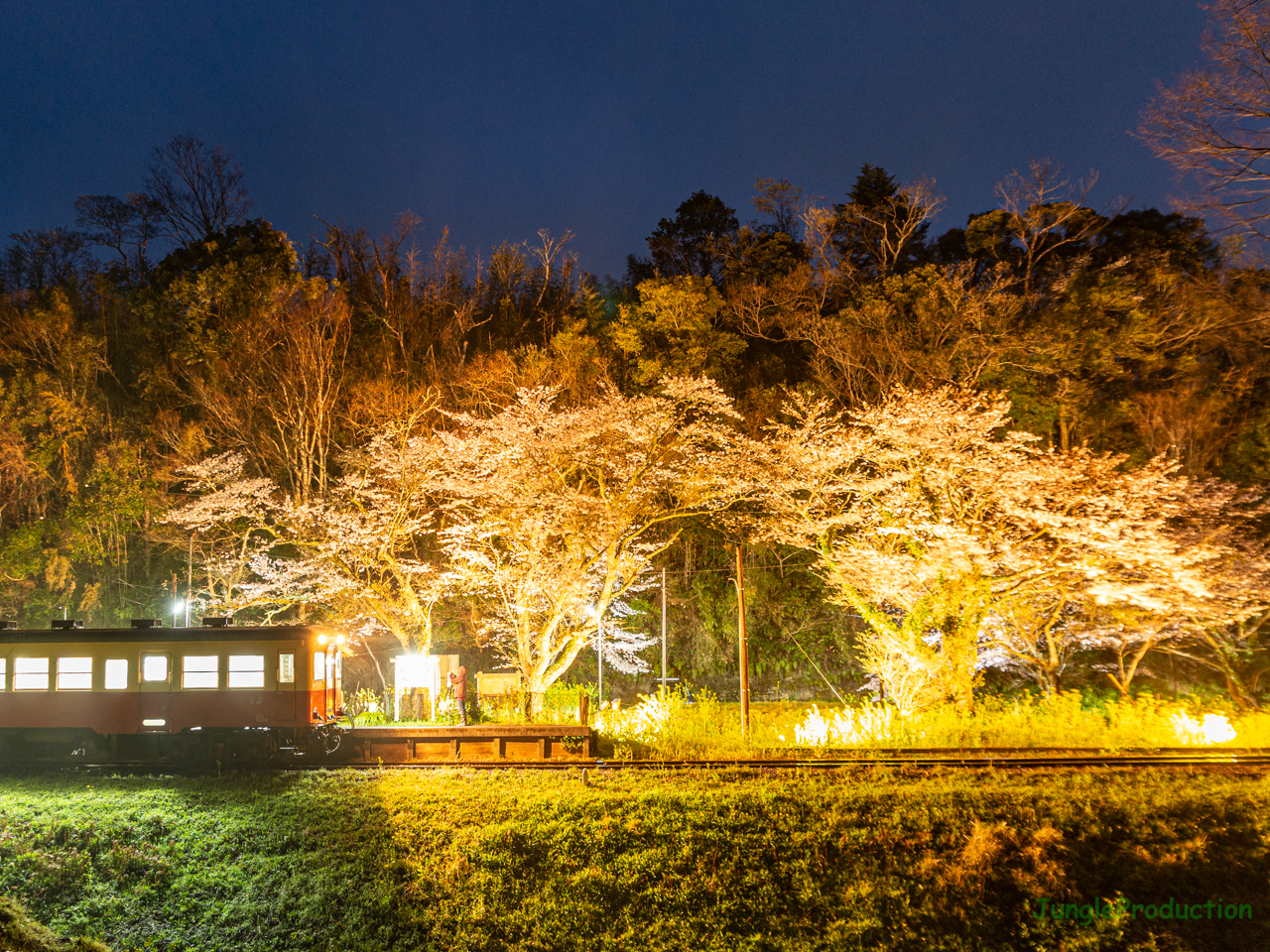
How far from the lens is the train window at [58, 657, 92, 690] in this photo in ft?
40.5

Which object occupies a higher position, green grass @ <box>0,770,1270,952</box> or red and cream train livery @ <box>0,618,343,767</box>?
red and cream train livery @ <box>0,618,343,767</box>

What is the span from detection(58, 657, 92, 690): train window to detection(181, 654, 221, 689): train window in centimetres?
154

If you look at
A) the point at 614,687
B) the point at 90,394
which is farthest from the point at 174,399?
the point at 614,687

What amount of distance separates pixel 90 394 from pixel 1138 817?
104 feet

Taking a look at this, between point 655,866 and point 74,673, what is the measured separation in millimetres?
10094

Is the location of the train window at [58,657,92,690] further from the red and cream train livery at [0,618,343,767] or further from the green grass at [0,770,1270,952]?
the green grass at [0,770,1270,952]

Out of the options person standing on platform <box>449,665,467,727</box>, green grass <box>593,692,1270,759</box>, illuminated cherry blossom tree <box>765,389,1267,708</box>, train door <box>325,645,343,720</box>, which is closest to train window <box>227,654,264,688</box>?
train door <box>325,645,343,720</box>

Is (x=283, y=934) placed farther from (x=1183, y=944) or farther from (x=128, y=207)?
(x=128, y=207)

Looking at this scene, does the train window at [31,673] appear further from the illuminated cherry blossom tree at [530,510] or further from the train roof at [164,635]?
the illuminated cherry blossom tree at [530,510]

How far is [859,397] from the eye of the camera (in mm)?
22188

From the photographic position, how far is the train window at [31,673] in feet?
40.7

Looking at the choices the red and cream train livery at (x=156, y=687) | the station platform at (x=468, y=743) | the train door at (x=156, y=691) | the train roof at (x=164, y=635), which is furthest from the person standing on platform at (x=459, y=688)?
the train door at (x=156, y=691)

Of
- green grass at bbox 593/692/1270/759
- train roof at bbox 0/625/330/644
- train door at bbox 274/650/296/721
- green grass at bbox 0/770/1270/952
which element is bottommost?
green grass at bbox 0/770/1270/952

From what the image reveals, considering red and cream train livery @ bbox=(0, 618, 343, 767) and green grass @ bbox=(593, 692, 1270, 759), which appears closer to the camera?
red and cream train livery @ bbox=(0, 618, 343, 767)
